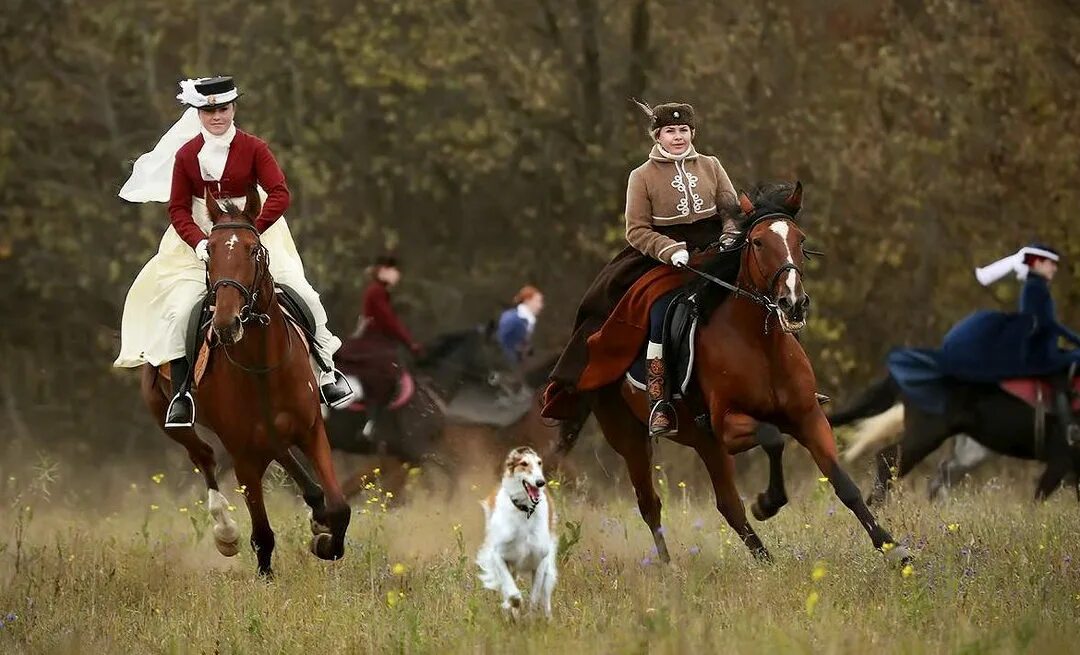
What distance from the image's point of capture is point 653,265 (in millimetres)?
11219

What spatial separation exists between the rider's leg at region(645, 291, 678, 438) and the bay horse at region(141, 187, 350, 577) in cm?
184

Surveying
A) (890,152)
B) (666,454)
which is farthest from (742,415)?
(890,152)

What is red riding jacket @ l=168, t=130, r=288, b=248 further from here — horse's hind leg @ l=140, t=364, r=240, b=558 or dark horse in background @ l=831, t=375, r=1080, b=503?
dark horse in background @ l=831, t=375, r=1080, b=503

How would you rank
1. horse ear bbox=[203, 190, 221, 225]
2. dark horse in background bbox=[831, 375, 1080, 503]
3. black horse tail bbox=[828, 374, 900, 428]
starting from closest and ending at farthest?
horse ear bbox=[203, 190, 221, 225]
dark horse in background bbox=[831, 375, 1080, 503]
black horse tail bbox=[828, 374, 900, 428]

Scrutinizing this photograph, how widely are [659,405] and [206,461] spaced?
3164 mm

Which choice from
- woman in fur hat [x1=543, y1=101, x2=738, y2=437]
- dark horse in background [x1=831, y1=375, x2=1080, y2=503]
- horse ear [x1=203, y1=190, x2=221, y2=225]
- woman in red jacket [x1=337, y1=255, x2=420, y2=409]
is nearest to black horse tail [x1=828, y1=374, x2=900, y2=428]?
dark horse in background [x1=831, y1=375, x2=1080, y2=503]

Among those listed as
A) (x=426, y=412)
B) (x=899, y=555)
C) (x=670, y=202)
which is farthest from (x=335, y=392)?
(x=426, y=412)

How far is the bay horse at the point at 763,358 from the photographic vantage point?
964 centimetres

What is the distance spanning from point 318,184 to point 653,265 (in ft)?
41.7

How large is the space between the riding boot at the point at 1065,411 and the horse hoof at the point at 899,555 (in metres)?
6.75

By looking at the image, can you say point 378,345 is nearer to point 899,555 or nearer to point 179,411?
point 179,411

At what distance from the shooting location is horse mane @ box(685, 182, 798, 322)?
9.98m

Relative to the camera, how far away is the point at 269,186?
10641 millimetres

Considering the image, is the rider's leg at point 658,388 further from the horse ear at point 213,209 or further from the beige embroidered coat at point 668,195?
the horse ear at point 213,209
